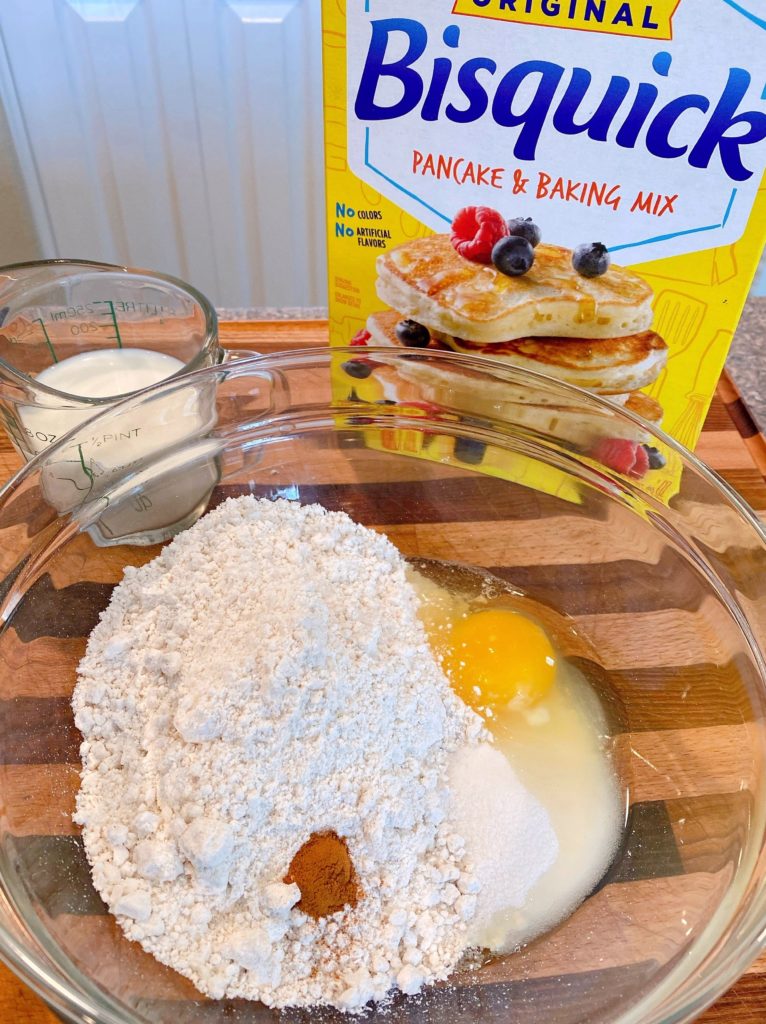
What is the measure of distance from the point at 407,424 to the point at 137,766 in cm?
60

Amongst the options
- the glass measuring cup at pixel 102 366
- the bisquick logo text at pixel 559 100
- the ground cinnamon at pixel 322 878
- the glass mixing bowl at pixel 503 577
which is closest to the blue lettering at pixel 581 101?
the bisquick logo text at pixel 559 100

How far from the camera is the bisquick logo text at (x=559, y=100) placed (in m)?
0.94

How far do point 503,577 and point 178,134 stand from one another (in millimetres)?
1168

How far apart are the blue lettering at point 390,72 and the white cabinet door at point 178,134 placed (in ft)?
2.40

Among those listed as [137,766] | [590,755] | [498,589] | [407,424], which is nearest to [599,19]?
[407,424]

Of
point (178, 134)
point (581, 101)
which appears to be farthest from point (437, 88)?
point (178, 134)

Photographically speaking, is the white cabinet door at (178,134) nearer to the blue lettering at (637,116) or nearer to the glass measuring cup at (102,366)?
the glass measuring cup at (102,366)

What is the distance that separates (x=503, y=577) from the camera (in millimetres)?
1229

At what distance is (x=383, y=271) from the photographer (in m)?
1.14

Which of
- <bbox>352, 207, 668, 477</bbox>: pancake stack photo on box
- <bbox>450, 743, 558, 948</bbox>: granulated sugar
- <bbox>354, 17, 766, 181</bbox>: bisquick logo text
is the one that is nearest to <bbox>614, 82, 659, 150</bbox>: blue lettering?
<bbox>354, 17, 766, 181</bbox>: bisquick logo text

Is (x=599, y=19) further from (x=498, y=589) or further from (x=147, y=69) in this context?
(x=147, y=69)

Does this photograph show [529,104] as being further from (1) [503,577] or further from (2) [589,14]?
(1) [503,577]

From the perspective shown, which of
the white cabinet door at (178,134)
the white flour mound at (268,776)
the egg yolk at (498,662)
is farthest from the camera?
the white cabinet door at (178,134)

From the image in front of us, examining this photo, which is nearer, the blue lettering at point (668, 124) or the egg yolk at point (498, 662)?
the blue lettering at point (668, 124)
